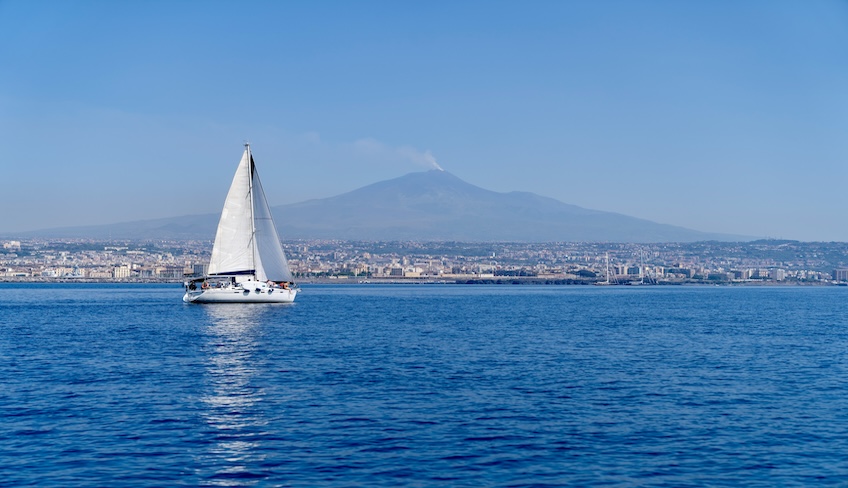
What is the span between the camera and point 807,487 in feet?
49.4

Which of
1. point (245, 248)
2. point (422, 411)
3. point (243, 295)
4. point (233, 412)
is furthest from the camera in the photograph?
point (243, 295)

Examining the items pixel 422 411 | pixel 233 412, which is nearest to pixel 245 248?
pixel 233 412

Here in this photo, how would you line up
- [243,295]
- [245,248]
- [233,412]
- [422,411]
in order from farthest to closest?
1. [243,295]
2. [245,248]
3. [233,412]
4. [422,411]

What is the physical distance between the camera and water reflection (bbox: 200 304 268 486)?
15750 millimetres

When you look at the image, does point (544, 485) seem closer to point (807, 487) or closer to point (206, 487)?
point (807, 487)

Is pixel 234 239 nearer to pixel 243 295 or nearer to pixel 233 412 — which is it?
pixel 243 295

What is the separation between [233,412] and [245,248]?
4451 centimetres

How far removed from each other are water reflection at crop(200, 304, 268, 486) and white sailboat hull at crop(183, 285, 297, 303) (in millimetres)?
24151

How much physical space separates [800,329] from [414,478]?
3781 centimetres

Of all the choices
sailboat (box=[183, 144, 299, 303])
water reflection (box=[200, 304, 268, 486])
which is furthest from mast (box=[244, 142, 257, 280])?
water reflection (box=[200, 304, 268, 486])

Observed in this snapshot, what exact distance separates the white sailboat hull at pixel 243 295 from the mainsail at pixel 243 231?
3.39 ft

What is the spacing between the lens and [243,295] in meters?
65.2

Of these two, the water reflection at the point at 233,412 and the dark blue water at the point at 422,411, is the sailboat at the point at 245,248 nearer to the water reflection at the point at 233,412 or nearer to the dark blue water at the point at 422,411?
the water reflection at the point at 233,412

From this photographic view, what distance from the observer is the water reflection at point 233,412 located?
15750 millimetres
